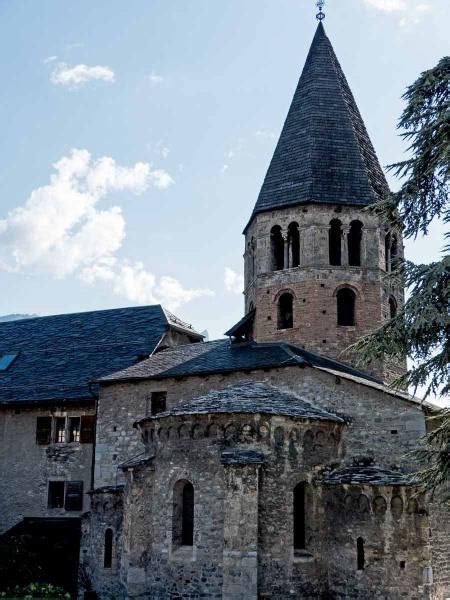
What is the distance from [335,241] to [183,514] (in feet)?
36.7

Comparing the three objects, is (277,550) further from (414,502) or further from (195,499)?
(414,502)

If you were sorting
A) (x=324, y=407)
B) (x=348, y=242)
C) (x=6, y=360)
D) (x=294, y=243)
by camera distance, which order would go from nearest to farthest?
(x=324, y=407), (x=348, y=242), (x=294, y=243), (x=6, y=360)

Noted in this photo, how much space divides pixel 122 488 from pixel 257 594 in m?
6.02

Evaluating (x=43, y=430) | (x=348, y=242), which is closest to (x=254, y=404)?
(x=348, y=242)

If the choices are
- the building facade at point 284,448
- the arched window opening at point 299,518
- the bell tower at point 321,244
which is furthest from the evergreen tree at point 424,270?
the bell tower at point 321,244

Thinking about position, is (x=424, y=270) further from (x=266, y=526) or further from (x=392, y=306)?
(x=392, y=306)

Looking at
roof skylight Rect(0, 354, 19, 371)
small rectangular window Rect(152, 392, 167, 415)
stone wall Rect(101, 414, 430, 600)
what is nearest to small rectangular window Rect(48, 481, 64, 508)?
small rectangular window Rect(152, 392, 167, 415)

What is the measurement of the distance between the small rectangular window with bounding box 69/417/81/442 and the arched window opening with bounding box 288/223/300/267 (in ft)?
Answer: 31.1

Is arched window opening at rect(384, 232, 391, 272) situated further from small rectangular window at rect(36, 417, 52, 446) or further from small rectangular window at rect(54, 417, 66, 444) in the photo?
small rectangular window at rect(36, 417, 52, 446)

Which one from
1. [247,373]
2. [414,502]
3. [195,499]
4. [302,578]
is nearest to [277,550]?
[302,578]

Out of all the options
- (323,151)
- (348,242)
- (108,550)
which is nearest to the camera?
(108,550)

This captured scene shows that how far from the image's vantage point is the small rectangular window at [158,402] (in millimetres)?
23656

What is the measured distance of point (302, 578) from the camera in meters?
Result: 18.3

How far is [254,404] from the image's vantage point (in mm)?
19250
